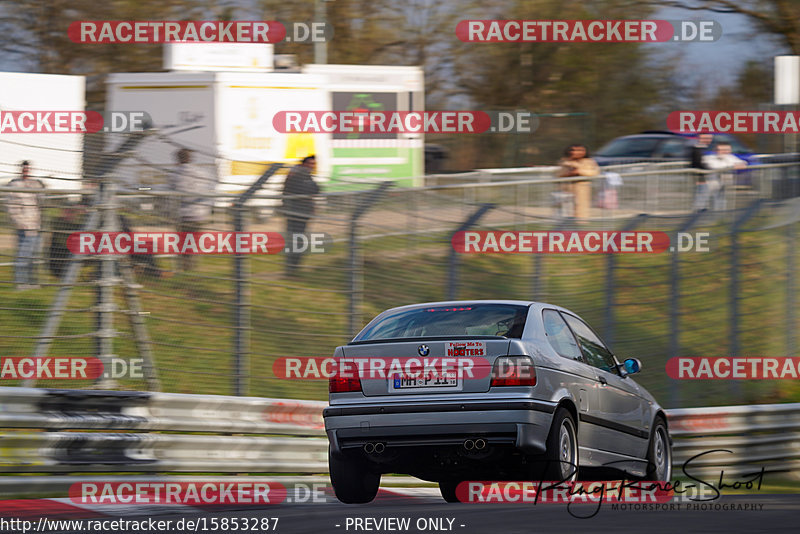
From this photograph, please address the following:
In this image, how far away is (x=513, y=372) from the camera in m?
8.66

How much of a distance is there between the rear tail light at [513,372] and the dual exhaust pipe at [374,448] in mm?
810

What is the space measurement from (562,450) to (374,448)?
3.94ft

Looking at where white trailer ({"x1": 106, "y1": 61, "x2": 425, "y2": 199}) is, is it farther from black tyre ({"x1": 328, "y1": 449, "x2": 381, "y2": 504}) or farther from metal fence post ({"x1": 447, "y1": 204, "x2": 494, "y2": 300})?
black tyre ({"x1": 328, "y1": 449, "x2": 381, "y2": 504})

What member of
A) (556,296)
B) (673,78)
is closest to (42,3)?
(673,78)

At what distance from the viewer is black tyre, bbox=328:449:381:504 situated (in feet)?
30.1

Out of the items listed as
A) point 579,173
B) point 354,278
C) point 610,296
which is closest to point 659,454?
point 354,278

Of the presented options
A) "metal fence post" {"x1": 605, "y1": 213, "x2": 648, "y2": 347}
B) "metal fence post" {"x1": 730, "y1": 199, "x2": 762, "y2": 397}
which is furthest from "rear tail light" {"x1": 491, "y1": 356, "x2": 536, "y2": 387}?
"metal fence post" {"x1": 730, "y1": 199, "x2": 762, "y2": 397}

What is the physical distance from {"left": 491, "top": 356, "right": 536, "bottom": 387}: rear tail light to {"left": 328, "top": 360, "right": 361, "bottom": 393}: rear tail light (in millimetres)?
894

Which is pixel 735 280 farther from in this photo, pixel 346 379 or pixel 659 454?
pixel 346 379

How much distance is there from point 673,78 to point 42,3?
2137 centimetres

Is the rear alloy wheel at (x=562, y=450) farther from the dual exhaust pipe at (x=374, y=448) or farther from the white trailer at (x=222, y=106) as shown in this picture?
the white trailer at (x=222, y=106)

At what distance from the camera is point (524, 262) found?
1395 centimetres

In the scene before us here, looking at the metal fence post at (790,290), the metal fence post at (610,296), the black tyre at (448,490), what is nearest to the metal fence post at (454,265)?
the metal fence post at (610,296)

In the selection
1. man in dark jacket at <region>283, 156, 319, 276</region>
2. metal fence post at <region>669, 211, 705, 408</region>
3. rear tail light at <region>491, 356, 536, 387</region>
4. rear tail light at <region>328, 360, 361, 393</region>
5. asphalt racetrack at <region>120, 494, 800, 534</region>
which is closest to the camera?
asphalt racetrack at <region>120, 494, 800, 534</region>
